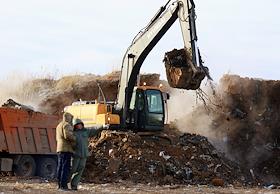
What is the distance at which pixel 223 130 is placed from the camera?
106ft

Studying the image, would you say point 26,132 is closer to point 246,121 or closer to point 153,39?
point 153,39

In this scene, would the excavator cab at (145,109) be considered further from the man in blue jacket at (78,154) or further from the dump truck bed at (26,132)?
the man in blue jacket at (78,154)

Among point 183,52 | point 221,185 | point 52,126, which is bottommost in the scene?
point 221,185

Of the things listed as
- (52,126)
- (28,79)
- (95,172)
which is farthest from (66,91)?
(95,172)

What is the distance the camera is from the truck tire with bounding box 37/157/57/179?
22.4 meters

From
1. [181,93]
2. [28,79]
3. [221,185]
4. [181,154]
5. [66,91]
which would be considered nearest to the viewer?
[221,185]

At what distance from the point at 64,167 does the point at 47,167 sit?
7502 millimetres

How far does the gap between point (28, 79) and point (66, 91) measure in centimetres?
573

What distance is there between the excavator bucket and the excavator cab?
10.4ft

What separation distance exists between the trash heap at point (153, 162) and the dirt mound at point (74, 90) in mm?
14418

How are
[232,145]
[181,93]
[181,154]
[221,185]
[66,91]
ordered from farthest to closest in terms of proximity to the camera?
[66,91] < [181,93] < [232,145] < [181,154] < [221,185]

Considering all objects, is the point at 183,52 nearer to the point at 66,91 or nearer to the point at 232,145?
the point at 232,145

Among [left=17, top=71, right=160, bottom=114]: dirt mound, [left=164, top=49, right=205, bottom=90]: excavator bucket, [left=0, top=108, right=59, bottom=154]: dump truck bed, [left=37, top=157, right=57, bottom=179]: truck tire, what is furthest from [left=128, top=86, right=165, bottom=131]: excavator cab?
[left=17, top=71, right=160, bottom=114]: dirt mound

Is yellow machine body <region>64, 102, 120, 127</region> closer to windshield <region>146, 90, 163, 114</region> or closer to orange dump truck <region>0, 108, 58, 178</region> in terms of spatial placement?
windshield <region>146, 90, 163, 114</region>
